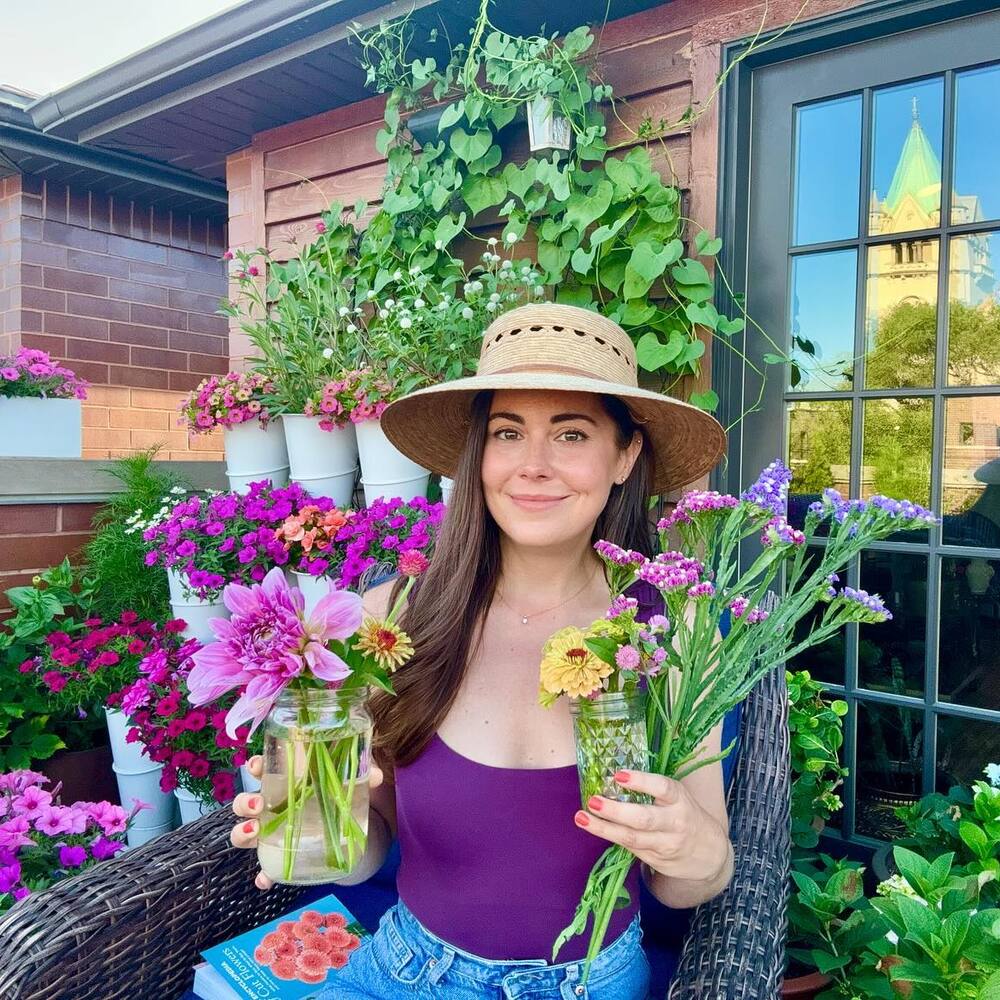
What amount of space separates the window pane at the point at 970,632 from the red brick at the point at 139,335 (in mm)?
4369

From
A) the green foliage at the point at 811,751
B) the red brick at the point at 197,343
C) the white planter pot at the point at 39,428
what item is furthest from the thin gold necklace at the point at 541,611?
the red brick at the point at 197,343

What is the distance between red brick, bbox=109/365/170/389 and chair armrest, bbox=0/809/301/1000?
381 centimetres

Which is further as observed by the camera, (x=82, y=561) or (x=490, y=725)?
(x=82, y=561)

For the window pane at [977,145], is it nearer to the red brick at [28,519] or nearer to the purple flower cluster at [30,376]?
the red brick at [28,519]

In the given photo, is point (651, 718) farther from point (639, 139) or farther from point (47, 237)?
point (47, 237)

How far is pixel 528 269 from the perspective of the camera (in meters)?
A: 2.40

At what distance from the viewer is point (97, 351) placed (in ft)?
14.9

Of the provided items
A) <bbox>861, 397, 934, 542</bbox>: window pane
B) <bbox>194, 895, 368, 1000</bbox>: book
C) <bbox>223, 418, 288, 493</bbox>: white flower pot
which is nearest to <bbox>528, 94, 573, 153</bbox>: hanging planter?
<bbox>861, 397, 934, 542</bbox>: window pane

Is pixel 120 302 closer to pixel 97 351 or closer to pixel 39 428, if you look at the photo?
pixel 97 351

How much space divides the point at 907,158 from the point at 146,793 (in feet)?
9.78

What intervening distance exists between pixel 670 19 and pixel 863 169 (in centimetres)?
72

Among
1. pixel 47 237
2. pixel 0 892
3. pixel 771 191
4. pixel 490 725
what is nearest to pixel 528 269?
pixel 771 191

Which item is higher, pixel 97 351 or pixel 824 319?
pixel 97 351

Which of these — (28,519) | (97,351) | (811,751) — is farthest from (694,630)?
(97,351)
